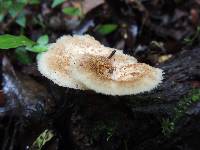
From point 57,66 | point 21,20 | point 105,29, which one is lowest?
point 105,29

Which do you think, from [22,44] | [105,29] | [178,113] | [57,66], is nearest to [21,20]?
[105,29]

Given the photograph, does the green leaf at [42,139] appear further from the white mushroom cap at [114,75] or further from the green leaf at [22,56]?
the green leaf at [22,56]

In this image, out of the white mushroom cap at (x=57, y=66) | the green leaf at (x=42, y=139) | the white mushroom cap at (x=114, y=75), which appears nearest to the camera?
the white mushroom cap at (x=114, y=75)

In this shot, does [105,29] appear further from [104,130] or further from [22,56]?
[104,130]

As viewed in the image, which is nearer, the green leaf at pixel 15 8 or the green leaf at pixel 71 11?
the green leaf at pixel 15 8

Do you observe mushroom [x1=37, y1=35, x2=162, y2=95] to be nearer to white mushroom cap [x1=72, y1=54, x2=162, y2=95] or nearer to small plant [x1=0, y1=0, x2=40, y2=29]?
white mushroom cap [x1=72, y1=54, x2=162, y2=95]

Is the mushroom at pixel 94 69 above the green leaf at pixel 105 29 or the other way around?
above

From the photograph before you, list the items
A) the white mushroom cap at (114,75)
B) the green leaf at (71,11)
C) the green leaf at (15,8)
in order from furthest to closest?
the green leaf at (71,11) < the green leaf at (15,8) < the white mushroom cap at (114,75)

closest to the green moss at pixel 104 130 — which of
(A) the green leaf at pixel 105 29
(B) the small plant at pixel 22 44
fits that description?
(B) the small plant at pixel 22 44
